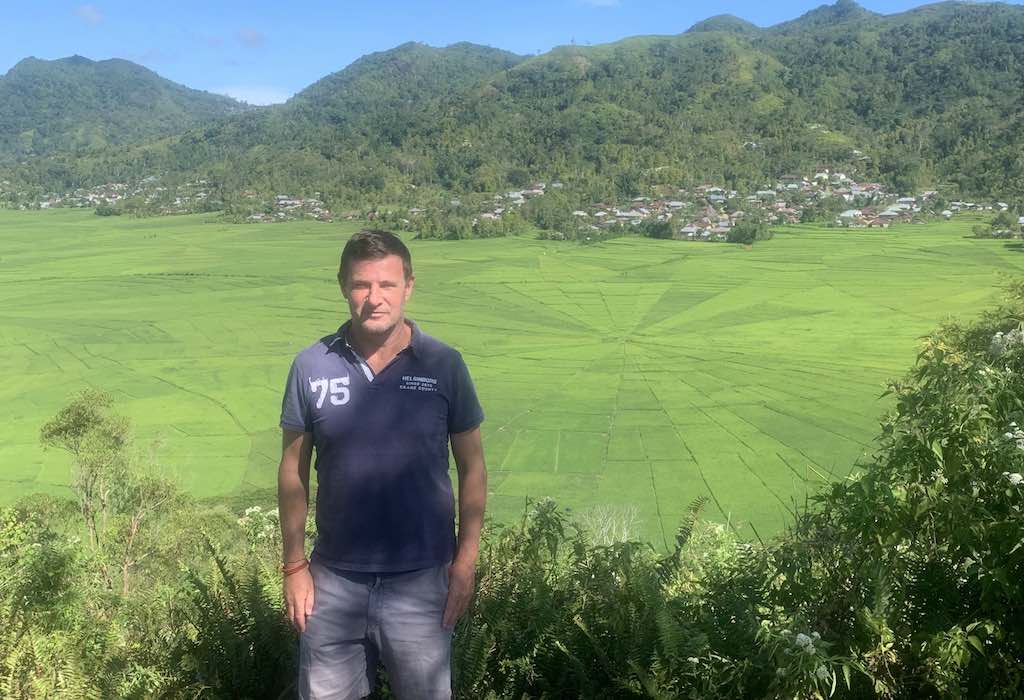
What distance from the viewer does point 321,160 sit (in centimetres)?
12875

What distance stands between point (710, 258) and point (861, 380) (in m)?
31.2

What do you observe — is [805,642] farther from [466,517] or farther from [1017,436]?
[466,517]

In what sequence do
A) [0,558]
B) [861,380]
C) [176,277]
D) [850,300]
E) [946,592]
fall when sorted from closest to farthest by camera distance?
1. [946,592]
2. [0,558]
3. [861,380]
4. [850,300]
5. [176,277]

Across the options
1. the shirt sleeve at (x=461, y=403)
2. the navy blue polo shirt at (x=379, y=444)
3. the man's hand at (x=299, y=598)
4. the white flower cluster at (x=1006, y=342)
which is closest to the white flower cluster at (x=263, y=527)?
the man's hand at (x=299, y=598)

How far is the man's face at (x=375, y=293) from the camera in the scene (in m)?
2.14

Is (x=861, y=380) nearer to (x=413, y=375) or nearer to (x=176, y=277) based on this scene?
(x=413, y=375)

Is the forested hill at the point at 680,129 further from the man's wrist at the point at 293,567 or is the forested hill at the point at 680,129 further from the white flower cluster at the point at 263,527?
the man's wrist at the point at 293,567

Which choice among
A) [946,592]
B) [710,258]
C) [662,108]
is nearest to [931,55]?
[662,108]

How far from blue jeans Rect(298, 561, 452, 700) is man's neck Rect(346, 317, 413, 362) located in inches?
26.6

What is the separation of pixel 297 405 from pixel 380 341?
0.31 meters

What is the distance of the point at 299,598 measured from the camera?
216 cm

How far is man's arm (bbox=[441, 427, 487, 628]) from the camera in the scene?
219 centimetres

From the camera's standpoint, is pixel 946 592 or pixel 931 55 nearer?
pixel 946 592

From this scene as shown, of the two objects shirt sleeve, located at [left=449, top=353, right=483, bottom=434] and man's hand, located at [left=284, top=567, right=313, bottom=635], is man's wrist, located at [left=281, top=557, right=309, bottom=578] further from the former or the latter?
shirt sleeve, located at [left=449, top=353, right=483, bottom=434]
